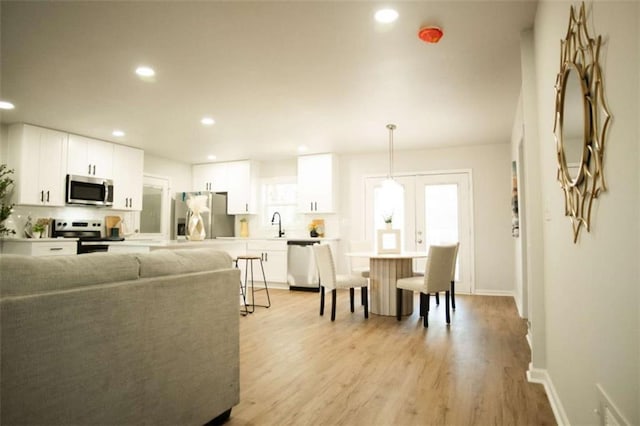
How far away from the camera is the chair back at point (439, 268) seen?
4055 mm

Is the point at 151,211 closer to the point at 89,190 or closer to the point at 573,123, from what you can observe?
the point at 89,190

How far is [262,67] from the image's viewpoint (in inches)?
133

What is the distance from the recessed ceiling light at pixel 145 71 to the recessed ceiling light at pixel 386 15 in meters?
2.02

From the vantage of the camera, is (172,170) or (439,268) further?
(172,170)

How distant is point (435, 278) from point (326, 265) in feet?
3.95

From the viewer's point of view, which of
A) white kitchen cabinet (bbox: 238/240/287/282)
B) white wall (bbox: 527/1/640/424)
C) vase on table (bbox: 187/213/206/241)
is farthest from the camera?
white kitchen cabinet (bbox: 238/240/287/282)

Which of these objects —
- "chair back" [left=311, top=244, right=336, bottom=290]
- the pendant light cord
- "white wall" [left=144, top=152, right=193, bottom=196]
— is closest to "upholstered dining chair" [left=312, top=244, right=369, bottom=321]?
"chair back" [left=311, top=244, right=336, bottom=290]

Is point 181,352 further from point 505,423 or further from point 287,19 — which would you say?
point 287,19

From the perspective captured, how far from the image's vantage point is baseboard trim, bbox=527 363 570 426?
199cm

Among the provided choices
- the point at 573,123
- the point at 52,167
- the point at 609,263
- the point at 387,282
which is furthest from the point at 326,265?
the point at 52,167

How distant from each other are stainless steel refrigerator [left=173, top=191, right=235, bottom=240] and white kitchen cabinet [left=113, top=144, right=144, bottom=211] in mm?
986

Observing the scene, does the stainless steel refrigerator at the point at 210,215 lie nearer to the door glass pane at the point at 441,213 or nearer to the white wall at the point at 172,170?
the white wall at the point at 172,170

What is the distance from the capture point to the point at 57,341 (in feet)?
4.19

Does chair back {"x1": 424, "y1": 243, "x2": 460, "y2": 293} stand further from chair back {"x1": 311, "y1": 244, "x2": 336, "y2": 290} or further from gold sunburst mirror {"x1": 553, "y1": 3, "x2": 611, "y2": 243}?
gold sunburst mirror {"x1": 553, "y1": 3, "x2": 611, "y2": 243}
